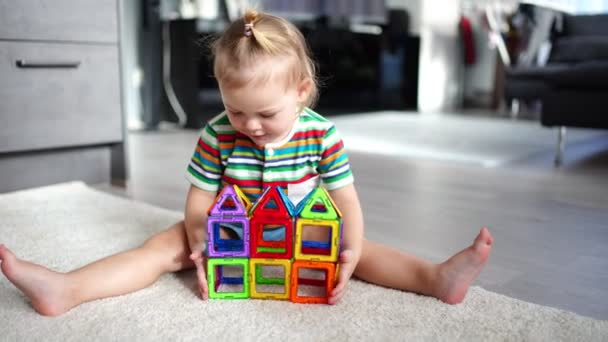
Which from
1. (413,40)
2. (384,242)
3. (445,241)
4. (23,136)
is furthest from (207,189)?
(413,40)

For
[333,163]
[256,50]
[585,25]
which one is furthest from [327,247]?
[585,25]

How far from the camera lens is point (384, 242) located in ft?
3.89

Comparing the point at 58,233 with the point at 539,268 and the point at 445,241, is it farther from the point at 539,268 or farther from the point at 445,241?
the point at 539,268

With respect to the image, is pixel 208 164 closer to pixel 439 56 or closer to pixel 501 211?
pixel 501 211

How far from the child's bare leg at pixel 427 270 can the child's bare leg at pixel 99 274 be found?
31cm

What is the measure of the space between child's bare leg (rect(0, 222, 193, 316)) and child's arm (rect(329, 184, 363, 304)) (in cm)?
27

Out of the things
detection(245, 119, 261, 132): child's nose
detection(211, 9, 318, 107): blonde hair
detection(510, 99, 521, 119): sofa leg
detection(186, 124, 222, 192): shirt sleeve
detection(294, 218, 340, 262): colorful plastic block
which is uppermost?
detection(211, 9, 318, 107): blonde hair

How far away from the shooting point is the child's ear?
0.88 meters

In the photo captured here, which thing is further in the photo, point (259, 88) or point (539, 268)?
point (539, 268)

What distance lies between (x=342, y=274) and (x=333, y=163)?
194mm

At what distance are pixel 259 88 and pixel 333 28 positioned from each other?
332 centimetres

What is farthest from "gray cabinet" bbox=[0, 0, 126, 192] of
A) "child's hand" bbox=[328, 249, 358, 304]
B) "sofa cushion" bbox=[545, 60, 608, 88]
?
"sofa cushion" bbox=[545, 60, 608, 88]

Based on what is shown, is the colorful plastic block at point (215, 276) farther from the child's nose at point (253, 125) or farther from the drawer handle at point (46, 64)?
the drawer handle at point (46, 64)

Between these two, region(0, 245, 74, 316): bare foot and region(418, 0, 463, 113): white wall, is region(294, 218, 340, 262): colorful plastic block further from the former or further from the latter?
region(418, 0, 463, 113): white wall
